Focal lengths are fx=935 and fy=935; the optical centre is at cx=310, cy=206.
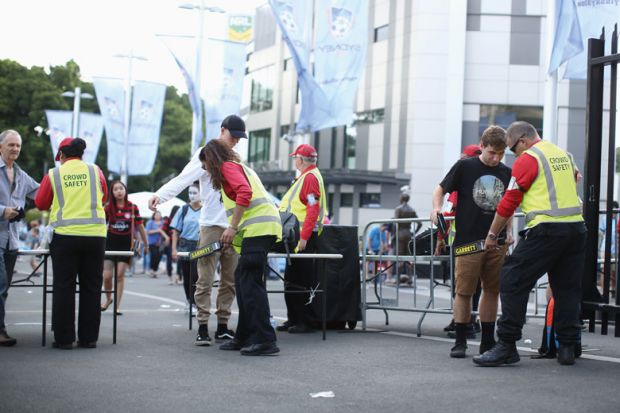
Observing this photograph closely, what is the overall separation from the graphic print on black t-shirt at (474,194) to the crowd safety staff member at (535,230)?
0.55 meters

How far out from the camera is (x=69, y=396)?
6.02m

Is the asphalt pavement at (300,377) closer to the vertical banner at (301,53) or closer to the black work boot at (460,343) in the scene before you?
the black work boot at (460,343)

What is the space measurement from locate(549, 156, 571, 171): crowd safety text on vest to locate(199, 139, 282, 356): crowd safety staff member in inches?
96.2

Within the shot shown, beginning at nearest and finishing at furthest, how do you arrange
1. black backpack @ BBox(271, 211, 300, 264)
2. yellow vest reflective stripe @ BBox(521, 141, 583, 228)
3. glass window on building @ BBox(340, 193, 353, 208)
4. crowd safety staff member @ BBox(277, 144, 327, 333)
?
1. yellow vest reflective stripe @ BBox(521, 141, 583, 228)
2. black backpack @ BBox(271, 211, 300, 264)
3. crowd safety staff member @ BBox(277, 144, 327, 333)
4. glass window on building @ BBox(340, 193, 353, 208)

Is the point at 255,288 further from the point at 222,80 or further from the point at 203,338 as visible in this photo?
the point at 222,80

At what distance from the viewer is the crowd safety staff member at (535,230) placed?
7.39 metres

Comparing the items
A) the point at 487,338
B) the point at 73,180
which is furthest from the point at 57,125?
the point at 487,338

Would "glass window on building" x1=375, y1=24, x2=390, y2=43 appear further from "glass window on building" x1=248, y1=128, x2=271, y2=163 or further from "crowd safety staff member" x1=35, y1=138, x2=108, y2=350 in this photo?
"crowd safety staff member" x1=35, y1=138, x2=108, y2=350

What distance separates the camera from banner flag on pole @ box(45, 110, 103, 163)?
37.6 metres

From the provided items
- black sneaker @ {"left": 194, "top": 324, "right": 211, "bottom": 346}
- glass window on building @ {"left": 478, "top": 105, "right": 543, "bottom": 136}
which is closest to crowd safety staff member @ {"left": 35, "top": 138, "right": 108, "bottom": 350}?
black sneaker @ {"left": 194, "top": 324, "right": 211, "bottom": 346}

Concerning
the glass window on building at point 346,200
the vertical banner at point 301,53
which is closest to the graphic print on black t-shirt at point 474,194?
the vertical banner at point 301,53

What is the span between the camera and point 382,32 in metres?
44.7

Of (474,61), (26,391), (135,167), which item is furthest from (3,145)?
(474,61)

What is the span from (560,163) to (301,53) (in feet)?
43.4
